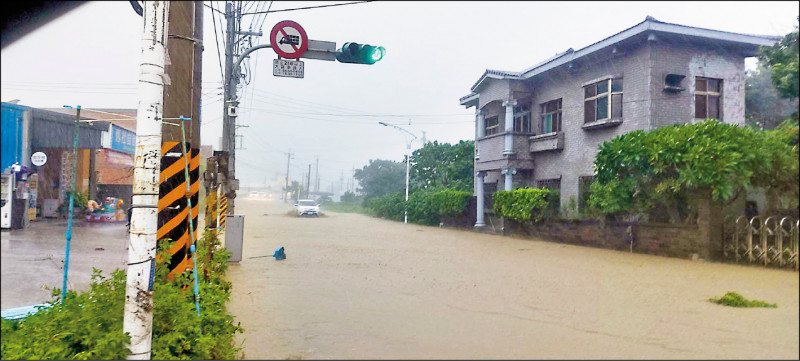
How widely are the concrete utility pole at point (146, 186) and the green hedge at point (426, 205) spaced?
6.51 feet

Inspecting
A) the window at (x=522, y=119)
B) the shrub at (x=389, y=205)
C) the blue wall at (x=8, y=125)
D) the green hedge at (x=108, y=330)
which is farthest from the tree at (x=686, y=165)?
the blue wall at (x=8, y=125)

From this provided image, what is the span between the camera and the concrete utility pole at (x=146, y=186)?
347cm

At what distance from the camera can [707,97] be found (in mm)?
2574

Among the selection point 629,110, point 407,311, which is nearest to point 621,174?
point 629,110

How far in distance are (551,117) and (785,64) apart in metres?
1.20

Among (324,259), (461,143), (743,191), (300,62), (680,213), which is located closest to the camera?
(743,191)

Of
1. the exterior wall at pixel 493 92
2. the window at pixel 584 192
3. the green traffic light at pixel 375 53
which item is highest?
the green traffic light at pixel 375 53

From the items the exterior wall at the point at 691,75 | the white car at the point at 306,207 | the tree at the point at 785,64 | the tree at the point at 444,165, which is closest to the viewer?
the tree at the point at 785,64

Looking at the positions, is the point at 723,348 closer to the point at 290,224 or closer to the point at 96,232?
the point at 290,224

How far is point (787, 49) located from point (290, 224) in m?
8.90

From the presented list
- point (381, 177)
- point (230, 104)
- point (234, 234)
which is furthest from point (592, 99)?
point (234, 234)

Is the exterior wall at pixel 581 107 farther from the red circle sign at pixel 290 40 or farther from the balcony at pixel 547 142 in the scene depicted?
the red circle sign at pixel 290 40

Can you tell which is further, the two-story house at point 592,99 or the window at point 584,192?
the window at point 584,192

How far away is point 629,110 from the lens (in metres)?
2.83
